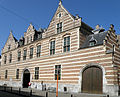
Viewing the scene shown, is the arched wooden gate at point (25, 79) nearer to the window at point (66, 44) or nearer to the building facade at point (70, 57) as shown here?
the building facade at point (70, 57)

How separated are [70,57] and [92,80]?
4439 mm

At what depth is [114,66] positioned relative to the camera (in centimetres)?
1462

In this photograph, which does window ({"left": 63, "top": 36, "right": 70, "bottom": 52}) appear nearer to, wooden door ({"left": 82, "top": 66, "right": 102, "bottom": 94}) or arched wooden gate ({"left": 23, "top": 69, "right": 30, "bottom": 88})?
wooden door ({"left": 82, "top": 66, "right": 102, "bottom": 94})

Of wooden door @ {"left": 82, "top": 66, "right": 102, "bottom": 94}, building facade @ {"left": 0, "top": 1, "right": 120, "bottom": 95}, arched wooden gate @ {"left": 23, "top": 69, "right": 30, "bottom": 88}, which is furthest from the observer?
arched wooden gate @ {"left": 23, "top": 69, "right": 30, "bottom": 88}

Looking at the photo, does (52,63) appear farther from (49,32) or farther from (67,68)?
(49,32)

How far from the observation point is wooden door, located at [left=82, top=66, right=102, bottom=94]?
15.3 meters

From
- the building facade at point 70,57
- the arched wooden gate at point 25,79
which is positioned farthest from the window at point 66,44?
the arched wooden gate at point 25,79

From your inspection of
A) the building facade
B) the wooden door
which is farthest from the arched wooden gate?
the wooden door

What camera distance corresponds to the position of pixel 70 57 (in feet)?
60.8

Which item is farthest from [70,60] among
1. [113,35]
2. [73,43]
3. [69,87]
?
[113,35]

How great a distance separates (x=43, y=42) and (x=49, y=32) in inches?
86.8

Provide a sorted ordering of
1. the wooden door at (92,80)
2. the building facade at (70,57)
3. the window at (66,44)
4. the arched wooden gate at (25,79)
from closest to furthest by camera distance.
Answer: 1. the building facade at (70,57)
2. the wooden door at (92,80)
3. the window at (66,44)
4. the arched wooden gate at (25,79)

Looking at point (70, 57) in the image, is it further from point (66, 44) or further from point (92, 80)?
point (92, 80)

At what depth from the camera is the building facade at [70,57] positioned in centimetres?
1519
